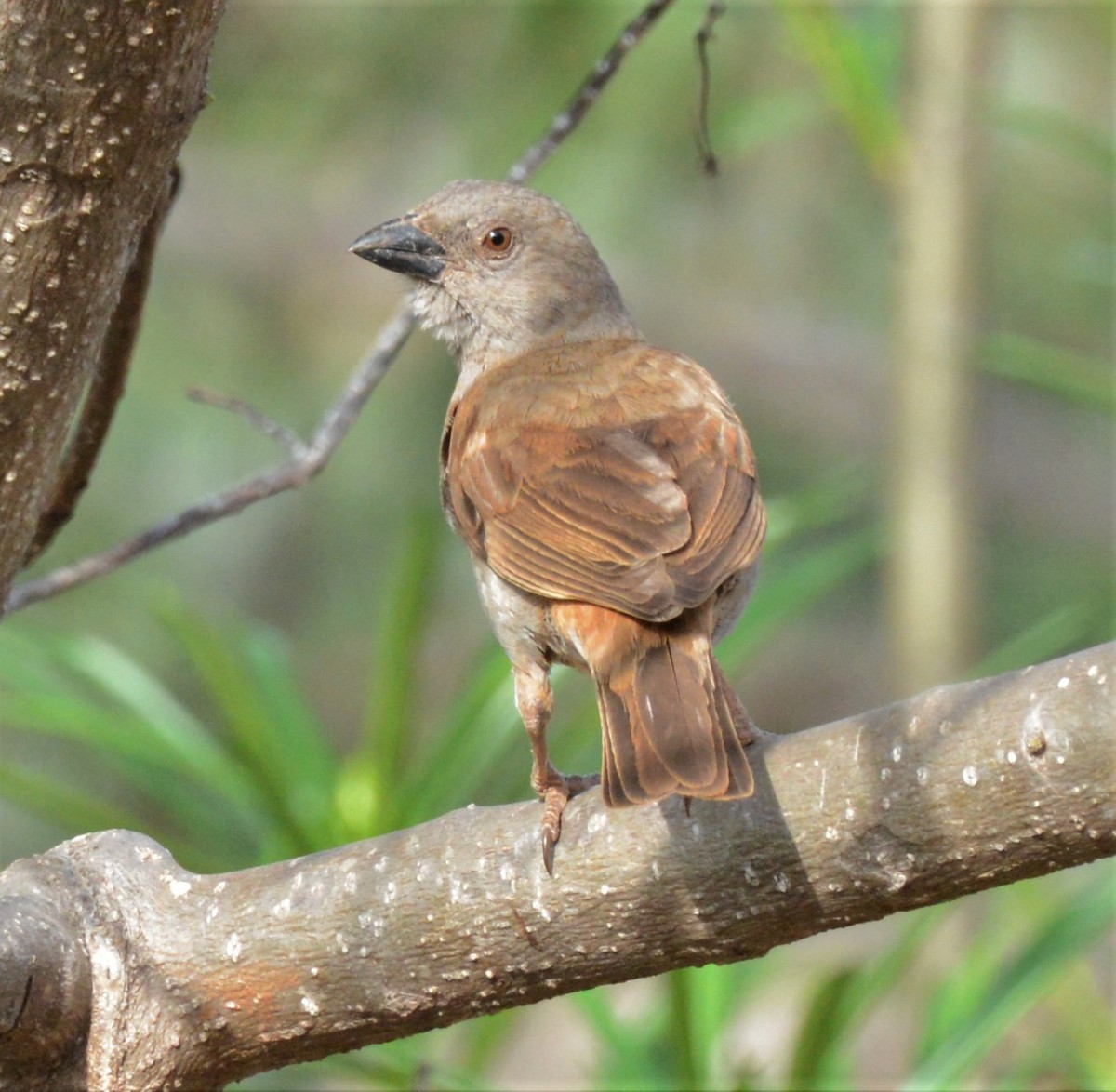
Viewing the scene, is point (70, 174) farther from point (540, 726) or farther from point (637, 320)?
point (637, 320)

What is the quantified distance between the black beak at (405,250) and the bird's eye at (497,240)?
10 centimetres

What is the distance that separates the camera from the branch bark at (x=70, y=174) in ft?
6.02

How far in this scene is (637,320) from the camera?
279 inches

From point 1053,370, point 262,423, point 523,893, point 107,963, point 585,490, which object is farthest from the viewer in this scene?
point 1053,370

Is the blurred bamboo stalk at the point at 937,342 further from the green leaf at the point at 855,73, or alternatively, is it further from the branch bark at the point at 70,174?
the branch bark at the point at 70,174

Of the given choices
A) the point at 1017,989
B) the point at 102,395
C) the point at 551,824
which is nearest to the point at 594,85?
the point at 102,395

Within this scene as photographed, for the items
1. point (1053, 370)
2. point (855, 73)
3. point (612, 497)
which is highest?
point (855, 73)

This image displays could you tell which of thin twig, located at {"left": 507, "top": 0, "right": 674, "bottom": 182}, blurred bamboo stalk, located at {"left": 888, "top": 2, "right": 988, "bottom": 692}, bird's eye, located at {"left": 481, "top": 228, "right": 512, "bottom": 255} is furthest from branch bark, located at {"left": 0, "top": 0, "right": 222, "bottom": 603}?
blurred bamboo stalk, located at {"left": 888, "top": 2, "right": 988, "bottom": 692}

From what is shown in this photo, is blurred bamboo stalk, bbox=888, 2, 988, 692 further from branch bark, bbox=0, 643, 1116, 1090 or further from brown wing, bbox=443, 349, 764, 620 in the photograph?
branch bark, bbox=0, 643, 1116, 1090

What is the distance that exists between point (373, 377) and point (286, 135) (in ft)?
14.7

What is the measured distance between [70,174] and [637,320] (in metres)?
5.26

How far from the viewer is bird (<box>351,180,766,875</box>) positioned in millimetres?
2447

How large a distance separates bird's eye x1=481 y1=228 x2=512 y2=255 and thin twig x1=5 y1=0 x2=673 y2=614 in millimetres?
571

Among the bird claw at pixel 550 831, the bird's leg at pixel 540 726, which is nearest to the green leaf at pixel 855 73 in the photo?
the bird's leg at pixel 540 726
